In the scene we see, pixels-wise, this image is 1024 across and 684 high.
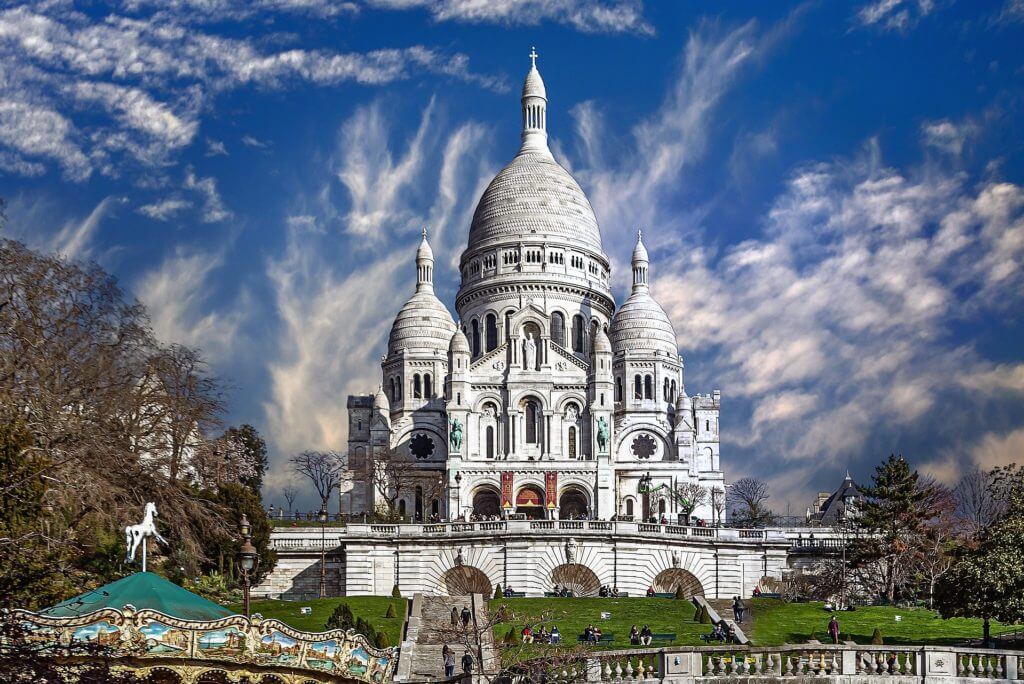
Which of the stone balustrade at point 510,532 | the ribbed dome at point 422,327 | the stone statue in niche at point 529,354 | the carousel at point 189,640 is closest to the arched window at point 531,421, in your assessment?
the stone statue in niche at point 529,354

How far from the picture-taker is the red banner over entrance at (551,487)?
95875mm

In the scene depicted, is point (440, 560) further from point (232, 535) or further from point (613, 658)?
point (613, 658)

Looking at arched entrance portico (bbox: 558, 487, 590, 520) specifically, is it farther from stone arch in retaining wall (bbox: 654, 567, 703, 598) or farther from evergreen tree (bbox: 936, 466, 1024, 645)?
evergreen tree (bbox: 936, 466, 1024, 645)

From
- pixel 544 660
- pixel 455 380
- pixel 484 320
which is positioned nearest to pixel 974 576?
pixel 544 660

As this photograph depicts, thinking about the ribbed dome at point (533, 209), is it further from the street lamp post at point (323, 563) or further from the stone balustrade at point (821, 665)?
the stone balustrade at point (821, 665)

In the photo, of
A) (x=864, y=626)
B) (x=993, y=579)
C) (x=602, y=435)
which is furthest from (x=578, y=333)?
(x=993, y=579)

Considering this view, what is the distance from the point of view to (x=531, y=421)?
4003 inches

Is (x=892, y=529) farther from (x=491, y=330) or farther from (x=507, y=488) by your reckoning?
(x=491, y=330)

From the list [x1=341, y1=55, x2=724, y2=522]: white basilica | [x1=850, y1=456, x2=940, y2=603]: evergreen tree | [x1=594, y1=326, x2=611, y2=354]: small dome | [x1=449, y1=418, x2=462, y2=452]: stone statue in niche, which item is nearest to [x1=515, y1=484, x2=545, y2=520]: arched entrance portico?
[x1=341, y1=55, x2=724, y2=522]: white basilica

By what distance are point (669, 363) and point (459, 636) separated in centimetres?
6894

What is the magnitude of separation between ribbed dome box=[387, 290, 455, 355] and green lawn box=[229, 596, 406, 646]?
154ft

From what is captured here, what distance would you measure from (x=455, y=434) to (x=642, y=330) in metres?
20.3

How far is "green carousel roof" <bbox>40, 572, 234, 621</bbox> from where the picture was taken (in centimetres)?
2695

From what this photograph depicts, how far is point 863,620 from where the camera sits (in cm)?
5453
